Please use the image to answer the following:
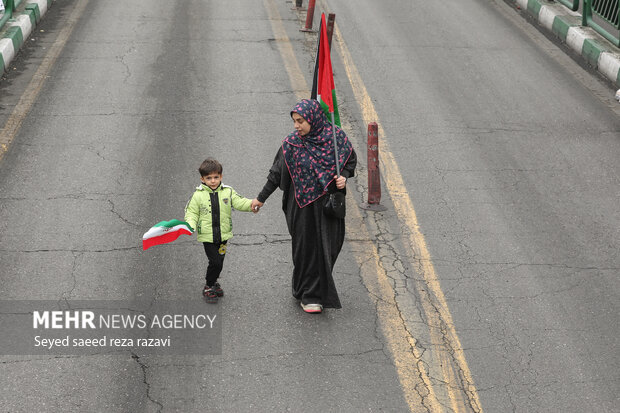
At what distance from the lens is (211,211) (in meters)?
6.90

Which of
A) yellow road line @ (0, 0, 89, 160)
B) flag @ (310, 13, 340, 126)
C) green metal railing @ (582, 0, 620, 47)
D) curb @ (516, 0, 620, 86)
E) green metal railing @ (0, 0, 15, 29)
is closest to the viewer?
flag @ (310, 13, 340, 126)

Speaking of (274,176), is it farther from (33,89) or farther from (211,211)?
(33,89)

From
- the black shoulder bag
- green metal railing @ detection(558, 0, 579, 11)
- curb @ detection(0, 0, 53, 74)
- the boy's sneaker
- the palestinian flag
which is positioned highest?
the black shoulder bag

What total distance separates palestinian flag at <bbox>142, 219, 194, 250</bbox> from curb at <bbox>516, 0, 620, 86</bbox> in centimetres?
905

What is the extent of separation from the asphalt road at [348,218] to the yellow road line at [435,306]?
0.08 feet

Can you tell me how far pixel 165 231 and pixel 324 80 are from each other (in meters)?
1.89

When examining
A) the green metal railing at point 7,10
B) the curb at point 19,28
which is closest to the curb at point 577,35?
the curb at point 19,28

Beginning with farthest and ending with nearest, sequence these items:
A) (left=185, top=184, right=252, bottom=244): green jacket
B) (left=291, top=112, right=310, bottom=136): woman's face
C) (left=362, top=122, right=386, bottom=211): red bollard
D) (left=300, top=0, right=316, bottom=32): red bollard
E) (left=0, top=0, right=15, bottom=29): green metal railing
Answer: (left=300, top=0, right=316, bottom=32): red bollard → (left=0, top=0, right=15, bottom=29): green metal railing → (left=362, top=122, right=386, bottom=211): red bollard → (left=185, top=184, right=252, bottom=244): green jacket → (left=291, top=112, right=310, bottom=136): woman's face

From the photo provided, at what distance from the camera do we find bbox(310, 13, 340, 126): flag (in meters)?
7.03

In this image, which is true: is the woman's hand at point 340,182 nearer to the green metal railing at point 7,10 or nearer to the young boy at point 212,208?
the young boy at point 212,208

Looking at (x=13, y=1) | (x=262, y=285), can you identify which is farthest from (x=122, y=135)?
(x=13, y=1)

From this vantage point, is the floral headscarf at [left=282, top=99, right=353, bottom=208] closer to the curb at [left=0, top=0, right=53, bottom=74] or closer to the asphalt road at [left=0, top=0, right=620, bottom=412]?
the asphalt road at [left=0, top=0, right=620, bottom=412]

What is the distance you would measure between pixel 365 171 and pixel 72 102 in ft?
14.6

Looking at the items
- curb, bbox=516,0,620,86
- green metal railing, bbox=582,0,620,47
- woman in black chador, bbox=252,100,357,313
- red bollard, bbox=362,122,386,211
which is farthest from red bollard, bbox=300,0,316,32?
woman in black chador, bbox=252,100,357,313
